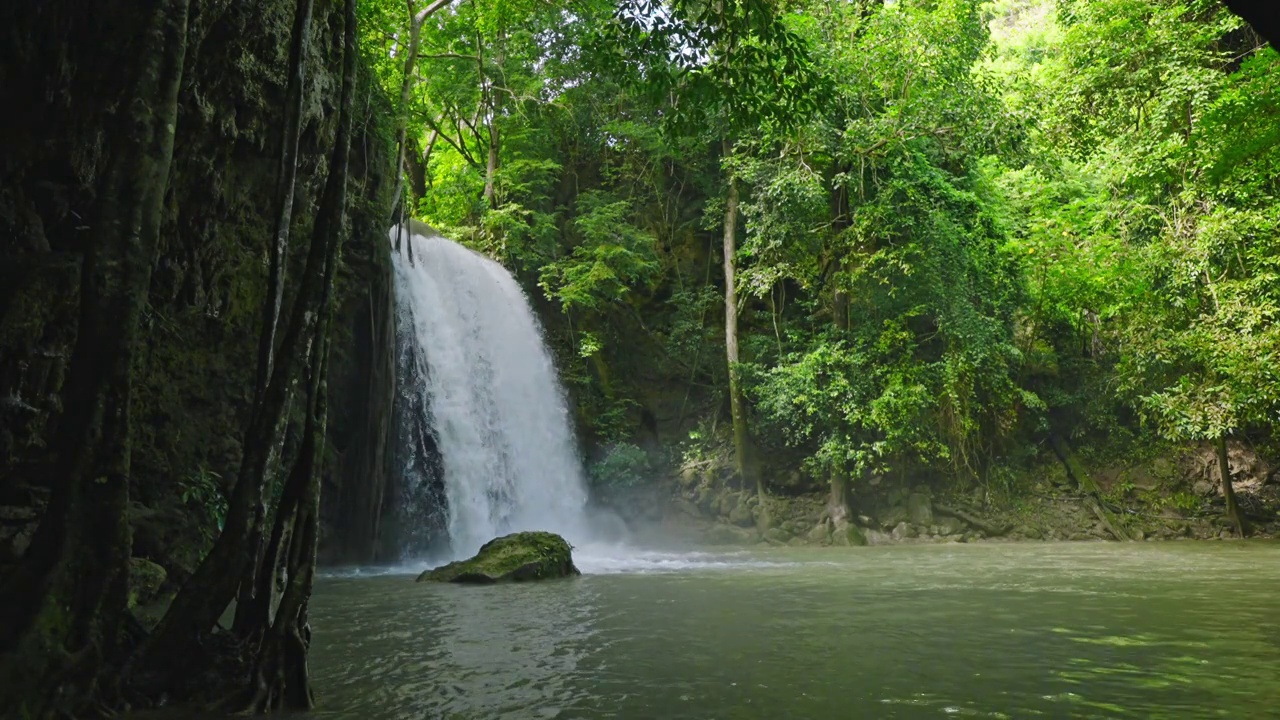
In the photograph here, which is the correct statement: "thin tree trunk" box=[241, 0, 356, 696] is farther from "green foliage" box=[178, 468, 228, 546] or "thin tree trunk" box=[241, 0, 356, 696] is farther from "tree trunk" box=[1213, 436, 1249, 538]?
"tree trunk" box=[1213, 436, 1249, 538]

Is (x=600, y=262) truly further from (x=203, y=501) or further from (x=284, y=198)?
(x=284, y=198)

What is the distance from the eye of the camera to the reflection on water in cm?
373

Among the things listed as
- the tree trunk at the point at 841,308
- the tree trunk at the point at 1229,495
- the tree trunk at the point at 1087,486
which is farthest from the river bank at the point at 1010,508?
the tree trunk at the point at 841,308

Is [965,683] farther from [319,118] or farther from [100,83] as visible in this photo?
[319,118]

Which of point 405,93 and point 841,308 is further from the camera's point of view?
point 841,308

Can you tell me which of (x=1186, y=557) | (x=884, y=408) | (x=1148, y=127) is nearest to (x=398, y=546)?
(x=884, y=408)

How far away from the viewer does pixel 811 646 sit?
5.15 meters

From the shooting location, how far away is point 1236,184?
41.3 ft

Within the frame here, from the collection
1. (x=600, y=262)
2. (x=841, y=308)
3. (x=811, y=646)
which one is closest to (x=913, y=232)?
(x=841, y=308)

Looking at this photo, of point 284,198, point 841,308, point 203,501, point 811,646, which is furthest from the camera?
point 841,308

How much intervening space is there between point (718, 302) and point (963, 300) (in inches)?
228

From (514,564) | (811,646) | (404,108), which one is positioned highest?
(404,108)

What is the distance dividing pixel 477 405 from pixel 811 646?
10.8 metres

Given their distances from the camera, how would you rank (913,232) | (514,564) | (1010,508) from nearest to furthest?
(514,564), (913,232), (1010,508)
